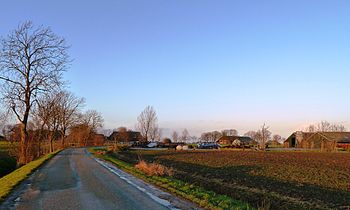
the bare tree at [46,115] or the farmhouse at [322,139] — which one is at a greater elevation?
the bare tree at [46,115]

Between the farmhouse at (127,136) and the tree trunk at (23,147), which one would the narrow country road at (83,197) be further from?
the farmhouse at (127,136)

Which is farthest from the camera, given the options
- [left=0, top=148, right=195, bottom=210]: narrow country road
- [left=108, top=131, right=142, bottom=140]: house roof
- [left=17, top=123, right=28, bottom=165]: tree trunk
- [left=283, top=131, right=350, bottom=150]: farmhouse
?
[left=108, top=131, right=142, bottom=140]: house roof

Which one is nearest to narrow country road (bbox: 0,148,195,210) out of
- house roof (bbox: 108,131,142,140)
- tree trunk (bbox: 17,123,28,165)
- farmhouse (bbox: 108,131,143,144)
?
tree trunk (bbox: 17,123,28,165)

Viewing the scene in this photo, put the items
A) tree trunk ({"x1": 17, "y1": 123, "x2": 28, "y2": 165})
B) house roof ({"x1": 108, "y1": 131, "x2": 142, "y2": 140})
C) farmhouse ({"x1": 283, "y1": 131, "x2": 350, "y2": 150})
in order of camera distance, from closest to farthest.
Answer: tree trunk ({"x1": 17, "y1": 123, "x2": 28, "y2": 165}) < farmhouse ({"x1": 283, "y1": 131, "x2": 350, "y2": 150}) < house roof ({"x1": 108, "y1": 131, "x2": 142, "y2": 140})

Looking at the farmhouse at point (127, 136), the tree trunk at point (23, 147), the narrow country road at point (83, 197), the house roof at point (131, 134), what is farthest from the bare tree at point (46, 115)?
the house roof at point (131, 134)

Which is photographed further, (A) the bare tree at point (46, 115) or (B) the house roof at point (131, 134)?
(B) the house roof at point (131, 134)

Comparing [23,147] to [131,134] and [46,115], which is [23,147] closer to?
[46,115]

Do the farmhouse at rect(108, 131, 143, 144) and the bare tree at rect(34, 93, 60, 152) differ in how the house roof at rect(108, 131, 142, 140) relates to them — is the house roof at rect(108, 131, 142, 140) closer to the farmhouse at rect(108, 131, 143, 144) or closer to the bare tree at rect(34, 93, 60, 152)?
the farmhouse at rect(108, 131, 143, 144)

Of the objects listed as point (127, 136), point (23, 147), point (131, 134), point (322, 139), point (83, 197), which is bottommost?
point (83, 197)

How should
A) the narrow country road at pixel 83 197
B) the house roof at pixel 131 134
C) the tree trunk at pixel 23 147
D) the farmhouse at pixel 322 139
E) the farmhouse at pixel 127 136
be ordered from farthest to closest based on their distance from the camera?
the house roof at pixel 131 134 → the farmhouse at pixel 127 136 → the farmhouse at pixel 322 139 → the tree trunk at pixel 23 147 → the narrow country road at pixel 83 197

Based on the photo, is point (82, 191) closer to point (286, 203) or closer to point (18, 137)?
point (286, 203)

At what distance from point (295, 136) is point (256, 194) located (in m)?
101

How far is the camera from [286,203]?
36.9 ft

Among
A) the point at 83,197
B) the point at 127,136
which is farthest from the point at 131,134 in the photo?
the point at 83,197
